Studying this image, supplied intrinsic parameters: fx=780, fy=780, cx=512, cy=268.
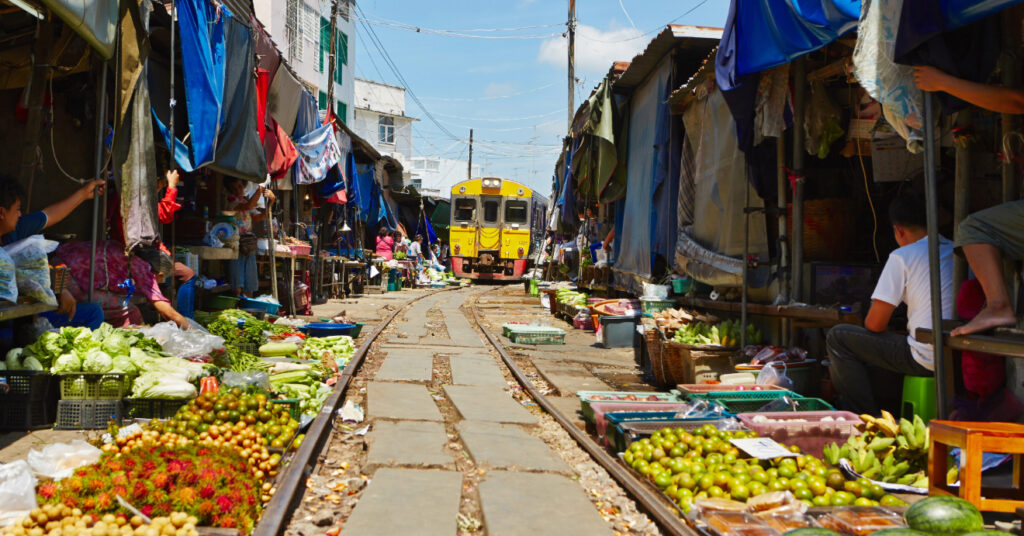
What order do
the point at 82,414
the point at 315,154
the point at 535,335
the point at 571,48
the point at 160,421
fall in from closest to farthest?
the point at 160,421 → the point at 82,414 → the point at 535,335 → the point at 315,154 → the point at 571,48

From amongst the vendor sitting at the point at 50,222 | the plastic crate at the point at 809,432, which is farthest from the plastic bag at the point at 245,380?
the plastic crate at the point at 809,432

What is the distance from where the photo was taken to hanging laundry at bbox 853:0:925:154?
13.7 feet

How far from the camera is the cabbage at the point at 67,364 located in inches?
197

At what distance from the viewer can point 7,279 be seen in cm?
467

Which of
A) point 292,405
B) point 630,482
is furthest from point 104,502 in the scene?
point 630,482

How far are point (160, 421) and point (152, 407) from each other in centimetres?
36

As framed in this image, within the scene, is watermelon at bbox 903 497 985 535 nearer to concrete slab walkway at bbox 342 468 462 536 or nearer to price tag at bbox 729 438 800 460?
price tag at bbox 729 438 800 460

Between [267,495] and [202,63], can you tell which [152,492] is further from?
[202,63]

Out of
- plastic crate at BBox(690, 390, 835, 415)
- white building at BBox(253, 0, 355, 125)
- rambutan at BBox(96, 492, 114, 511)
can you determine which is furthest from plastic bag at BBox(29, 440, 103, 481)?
white building at BBox(253, 0, 355, 125)

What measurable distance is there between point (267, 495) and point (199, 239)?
6.32 meters

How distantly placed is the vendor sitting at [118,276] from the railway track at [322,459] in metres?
1.91

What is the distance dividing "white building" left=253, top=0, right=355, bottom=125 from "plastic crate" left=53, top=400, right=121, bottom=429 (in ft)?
51.4

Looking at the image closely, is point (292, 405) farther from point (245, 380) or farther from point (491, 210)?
point (491, 210)

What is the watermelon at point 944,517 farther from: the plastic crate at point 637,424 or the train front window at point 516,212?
the train front window at point 516,212
